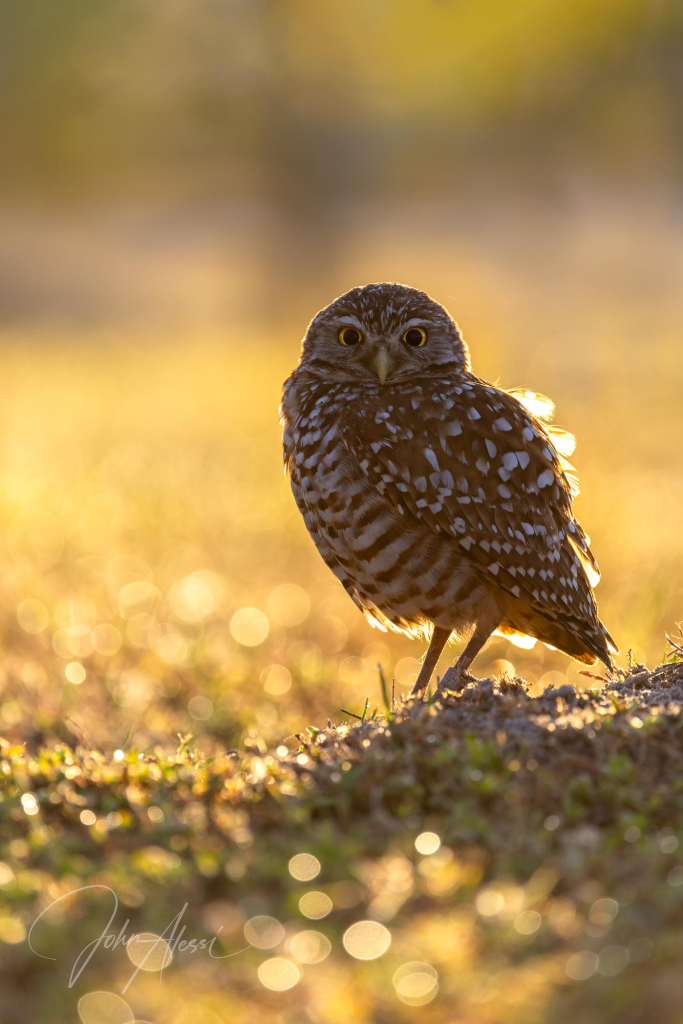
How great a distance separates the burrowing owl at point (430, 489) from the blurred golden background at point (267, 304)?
87cm

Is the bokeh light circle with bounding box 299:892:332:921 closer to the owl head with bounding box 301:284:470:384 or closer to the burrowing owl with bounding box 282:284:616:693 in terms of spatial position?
the burrowing owl with bounding box 282:284:616:693

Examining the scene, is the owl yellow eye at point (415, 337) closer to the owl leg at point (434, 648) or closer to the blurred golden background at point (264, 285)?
the owl leg at point (434, 648)

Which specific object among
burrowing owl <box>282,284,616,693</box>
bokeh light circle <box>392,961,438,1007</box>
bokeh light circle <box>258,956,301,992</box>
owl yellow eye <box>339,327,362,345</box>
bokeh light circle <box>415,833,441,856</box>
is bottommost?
bokeh light circle <box>258,956,301,992</box>

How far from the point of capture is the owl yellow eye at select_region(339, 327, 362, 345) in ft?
15.4

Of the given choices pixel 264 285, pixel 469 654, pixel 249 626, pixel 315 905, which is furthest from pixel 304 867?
pixel 264 285

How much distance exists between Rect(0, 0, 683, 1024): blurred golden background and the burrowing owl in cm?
87

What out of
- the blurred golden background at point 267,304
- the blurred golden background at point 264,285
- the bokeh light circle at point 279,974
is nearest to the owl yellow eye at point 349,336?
the blurred golden background at point 267,304

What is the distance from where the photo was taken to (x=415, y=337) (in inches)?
184

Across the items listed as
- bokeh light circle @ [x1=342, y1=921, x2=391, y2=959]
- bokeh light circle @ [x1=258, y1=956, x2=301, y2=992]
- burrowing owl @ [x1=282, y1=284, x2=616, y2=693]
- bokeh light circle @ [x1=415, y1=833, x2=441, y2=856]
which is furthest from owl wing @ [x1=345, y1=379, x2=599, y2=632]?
bokeh light circle @ [x1=258, y1=956, x2=301, y2=992]

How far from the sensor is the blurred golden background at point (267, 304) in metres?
6.23

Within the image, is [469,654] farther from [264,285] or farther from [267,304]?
[264,285]

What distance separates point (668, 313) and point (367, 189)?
8.84 m

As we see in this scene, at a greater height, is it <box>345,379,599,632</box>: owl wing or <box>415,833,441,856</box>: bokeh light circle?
<box>345,379,599,632</box>: owl wing

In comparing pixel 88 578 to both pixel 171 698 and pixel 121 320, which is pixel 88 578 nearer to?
pixel 171 698
